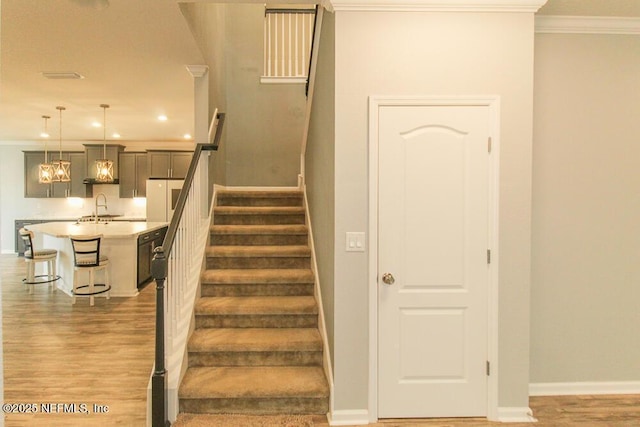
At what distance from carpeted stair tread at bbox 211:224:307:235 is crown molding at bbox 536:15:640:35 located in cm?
266

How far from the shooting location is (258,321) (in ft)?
10.2

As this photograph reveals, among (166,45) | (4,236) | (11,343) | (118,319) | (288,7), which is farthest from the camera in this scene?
(4,236)

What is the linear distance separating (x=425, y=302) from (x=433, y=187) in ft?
2.51

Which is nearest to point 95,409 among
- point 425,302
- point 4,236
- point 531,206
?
point 425,302

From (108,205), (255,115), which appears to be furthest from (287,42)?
(108,205)

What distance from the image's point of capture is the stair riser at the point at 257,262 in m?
3.62

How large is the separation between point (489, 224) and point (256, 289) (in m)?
2.01

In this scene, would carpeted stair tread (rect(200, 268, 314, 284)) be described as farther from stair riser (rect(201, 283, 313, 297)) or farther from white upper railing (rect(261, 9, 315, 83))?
white upper railing (rect(261, 9, 315, 83))

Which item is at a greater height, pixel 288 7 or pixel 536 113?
pixel 288 7

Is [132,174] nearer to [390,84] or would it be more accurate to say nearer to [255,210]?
[255,210]

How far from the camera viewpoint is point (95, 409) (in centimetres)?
269

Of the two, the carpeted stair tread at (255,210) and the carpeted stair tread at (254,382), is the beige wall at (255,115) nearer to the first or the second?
the carpeted stair tread at (255,210)

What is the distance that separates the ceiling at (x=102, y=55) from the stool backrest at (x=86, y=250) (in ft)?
6.36

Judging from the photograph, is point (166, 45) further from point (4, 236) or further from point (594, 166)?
point (4, 236)
